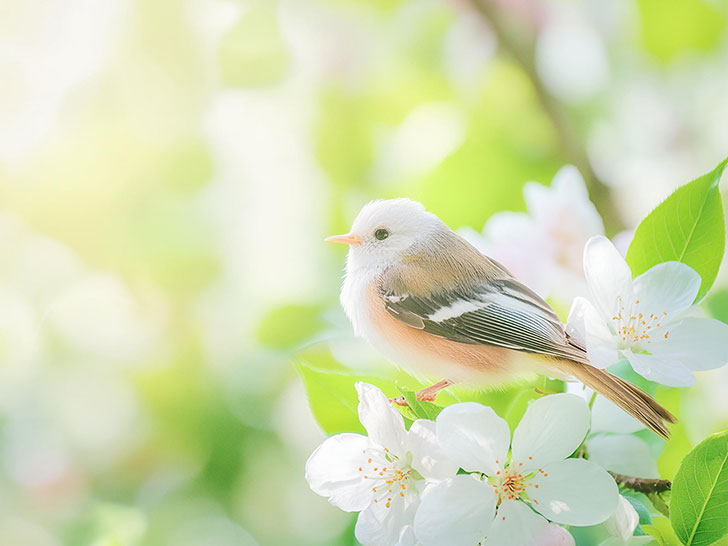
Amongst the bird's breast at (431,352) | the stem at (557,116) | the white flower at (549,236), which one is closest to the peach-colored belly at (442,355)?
the bird's breast at (431,352)

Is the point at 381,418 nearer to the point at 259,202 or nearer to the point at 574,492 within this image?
the point at 574,492

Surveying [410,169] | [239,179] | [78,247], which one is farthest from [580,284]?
[78,247]

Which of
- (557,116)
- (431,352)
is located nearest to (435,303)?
(431,352)

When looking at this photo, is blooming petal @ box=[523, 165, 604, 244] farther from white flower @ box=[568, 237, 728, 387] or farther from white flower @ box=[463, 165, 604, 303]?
white flower @ box=[568, 237, 728, 387]

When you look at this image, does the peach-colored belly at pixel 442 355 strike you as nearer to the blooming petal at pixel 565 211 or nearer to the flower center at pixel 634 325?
the flower center at pixel 634 325

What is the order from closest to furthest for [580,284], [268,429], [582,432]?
[582,432], [580,284], [268,429]

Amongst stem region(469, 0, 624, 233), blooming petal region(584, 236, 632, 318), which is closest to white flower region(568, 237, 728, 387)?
blooming petal region(584, 236, 632, 318)

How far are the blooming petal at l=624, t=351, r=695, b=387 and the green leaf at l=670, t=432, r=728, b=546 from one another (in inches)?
1.1

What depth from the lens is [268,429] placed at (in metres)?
0.76

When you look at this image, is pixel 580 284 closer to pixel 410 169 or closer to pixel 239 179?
pixel 410 169

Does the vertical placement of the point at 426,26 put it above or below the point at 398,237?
above

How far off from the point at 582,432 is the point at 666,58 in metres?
0.62

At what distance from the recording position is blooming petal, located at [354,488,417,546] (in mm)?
311

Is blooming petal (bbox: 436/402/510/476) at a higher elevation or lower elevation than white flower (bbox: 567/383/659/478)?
higher
